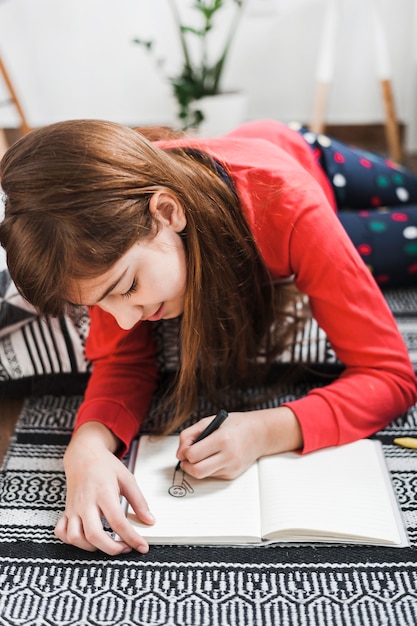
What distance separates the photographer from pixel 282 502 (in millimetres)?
824

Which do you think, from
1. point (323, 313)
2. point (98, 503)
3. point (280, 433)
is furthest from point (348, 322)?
point (98, 503)

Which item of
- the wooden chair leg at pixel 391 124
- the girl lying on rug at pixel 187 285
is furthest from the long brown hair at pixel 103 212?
the wooden chair leg at pixel 391 124

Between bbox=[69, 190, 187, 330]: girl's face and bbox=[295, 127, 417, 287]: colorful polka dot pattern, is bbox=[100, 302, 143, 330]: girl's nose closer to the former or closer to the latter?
bbox=[69, 190, 187, 330]: girl's face

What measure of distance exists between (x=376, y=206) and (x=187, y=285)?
71 cm

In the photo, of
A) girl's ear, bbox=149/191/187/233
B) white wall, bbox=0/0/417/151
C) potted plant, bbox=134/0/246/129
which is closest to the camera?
girl's ear, bbox=149/191/187/233

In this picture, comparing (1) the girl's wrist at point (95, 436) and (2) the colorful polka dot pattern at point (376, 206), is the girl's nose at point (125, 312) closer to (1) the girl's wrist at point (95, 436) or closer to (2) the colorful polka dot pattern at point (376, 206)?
(1) the girl's wrist at point (95, 436)

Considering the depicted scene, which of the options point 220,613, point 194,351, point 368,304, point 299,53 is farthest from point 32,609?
point 299,53

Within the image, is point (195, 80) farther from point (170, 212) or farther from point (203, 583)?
point (203, 583)

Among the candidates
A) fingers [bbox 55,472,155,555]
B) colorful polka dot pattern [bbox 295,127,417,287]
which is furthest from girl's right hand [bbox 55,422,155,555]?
colorful polka dot pattern [bbox 295,127,417,287]

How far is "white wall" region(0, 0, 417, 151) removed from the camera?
239 cm

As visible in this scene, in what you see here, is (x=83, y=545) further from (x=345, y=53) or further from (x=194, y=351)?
(x=345, y=53)

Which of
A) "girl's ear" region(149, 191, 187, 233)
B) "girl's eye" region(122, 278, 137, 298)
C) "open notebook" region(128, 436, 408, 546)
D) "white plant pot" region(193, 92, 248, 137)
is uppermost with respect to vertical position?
"girl's ear" region(149, 191, 187, 233)

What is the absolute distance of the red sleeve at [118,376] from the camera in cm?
95

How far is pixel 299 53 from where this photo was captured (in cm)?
245
